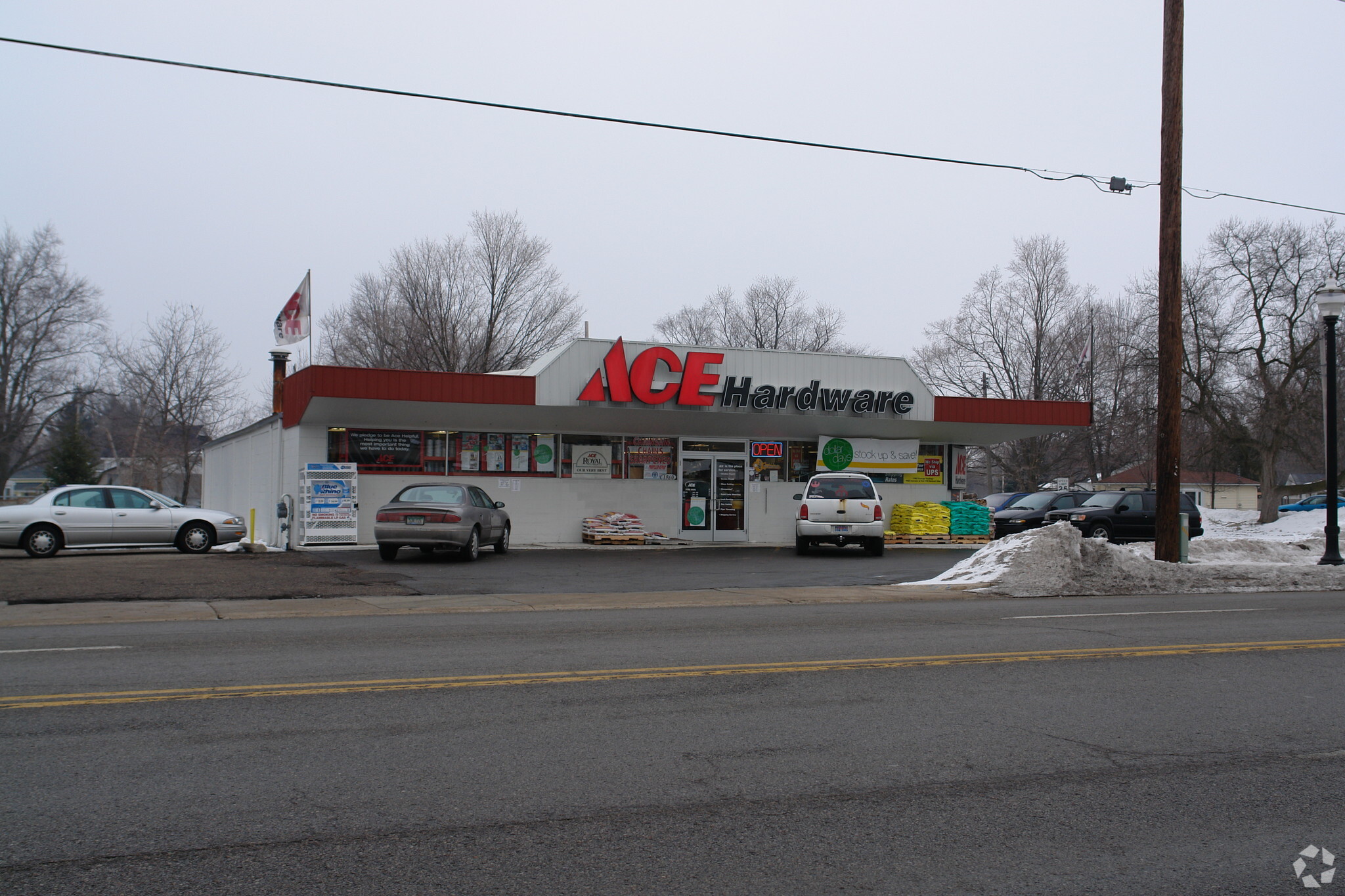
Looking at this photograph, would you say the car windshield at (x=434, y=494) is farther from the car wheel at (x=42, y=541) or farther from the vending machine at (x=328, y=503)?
the car wheel at (x=42, y=541)

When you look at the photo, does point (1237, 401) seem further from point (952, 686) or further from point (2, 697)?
point (2, 697)

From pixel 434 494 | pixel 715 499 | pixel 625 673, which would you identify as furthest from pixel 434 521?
pixel 625 673

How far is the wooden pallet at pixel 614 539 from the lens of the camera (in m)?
24.6

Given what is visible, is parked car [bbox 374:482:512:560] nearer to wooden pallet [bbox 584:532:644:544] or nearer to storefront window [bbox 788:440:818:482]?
wooden pallet [bbox 584:532:644:544]

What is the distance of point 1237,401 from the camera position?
44.0m

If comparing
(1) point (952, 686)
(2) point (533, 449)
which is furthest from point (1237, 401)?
(1) point (952, 686)

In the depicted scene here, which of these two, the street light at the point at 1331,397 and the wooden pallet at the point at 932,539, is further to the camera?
the wooden pallet at the point at 932,539

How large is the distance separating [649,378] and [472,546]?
6541 mm

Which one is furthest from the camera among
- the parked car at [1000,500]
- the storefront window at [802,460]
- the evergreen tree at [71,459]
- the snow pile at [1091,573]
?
the evergreen tree at [71,459]

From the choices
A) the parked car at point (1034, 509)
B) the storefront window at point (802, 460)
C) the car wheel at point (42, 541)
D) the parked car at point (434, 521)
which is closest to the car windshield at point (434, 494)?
the parked car at point (434, 521)

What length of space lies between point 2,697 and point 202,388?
155 ft

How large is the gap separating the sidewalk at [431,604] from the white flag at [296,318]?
12.9 meters

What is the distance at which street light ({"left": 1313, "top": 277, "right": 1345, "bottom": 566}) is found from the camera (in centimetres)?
1714

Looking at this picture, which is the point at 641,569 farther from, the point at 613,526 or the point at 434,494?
the point at 613,526
